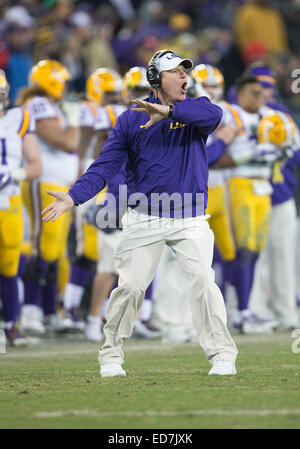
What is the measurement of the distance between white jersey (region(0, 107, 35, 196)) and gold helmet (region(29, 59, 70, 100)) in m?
1.28

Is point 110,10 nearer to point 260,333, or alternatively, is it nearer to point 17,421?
point 260,333

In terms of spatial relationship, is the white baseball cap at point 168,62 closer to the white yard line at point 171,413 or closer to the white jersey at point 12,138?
the white yard line at point 171,413

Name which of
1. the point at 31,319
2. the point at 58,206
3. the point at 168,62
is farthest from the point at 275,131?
the point at 58,206

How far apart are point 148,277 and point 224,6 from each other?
12.6 metres

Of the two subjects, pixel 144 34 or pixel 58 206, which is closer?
pixel 58 206

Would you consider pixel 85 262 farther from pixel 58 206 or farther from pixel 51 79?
pixel 58 206

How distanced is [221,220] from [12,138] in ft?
7.39

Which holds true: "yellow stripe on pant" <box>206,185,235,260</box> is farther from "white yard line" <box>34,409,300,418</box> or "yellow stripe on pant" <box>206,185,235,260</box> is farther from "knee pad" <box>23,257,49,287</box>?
"white yard line" <box>34,409,300,418</box>

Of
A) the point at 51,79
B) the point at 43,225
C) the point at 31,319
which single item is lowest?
the point at 31,319

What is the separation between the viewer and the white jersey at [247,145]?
10070 millimetres

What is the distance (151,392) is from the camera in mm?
5859

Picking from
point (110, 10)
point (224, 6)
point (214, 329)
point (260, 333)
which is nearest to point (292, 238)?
point (260, 333)

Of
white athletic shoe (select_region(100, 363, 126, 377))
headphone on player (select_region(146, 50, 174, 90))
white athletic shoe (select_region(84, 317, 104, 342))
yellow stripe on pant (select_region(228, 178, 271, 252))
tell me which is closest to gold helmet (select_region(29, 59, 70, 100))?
yellow stripe on pant (select_region(228, 178, 271, 252))

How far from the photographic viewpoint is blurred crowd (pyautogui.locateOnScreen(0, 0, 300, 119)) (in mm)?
13766
